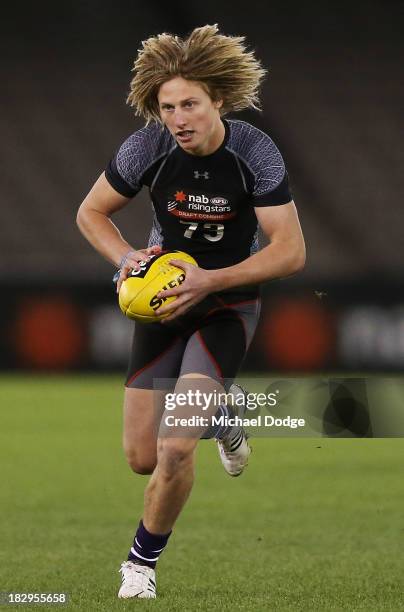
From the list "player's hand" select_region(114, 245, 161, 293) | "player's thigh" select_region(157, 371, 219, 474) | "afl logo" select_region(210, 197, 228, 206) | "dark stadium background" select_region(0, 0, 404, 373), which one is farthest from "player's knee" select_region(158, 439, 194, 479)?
"dark stadium background" select_region(0, 0, 404, 373)

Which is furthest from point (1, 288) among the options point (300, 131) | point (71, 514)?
point (71, 514)

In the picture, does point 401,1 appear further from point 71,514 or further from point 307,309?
point 71,514

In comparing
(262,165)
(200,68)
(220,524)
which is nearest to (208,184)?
(262,165)

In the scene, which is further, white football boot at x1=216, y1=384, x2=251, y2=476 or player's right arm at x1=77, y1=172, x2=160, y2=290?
white football boot at x1=216, y1=384, x2=251, y2=476

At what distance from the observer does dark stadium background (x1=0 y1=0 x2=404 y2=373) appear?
17500mm

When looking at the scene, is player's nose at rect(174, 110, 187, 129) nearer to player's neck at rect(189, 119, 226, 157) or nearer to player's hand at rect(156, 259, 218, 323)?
player's neck at rect(189, 119, 226, 157)

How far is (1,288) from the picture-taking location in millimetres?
17469

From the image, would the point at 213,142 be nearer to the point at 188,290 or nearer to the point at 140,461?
the point at 188,290

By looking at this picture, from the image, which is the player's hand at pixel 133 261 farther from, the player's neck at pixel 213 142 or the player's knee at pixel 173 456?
the player's knee at pixel 173 456

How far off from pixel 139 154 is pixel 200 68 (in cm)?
52

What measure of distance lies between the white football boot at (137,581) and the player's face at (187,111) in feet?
6.10

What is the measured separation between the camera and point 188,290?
17.1 feet

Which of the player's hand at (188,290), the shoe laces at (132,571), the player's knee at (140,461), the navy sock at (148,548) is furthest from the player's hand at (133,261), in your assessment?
the shoe laces at (132,571)

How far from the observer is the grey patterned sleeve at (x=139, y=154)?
564 cm
